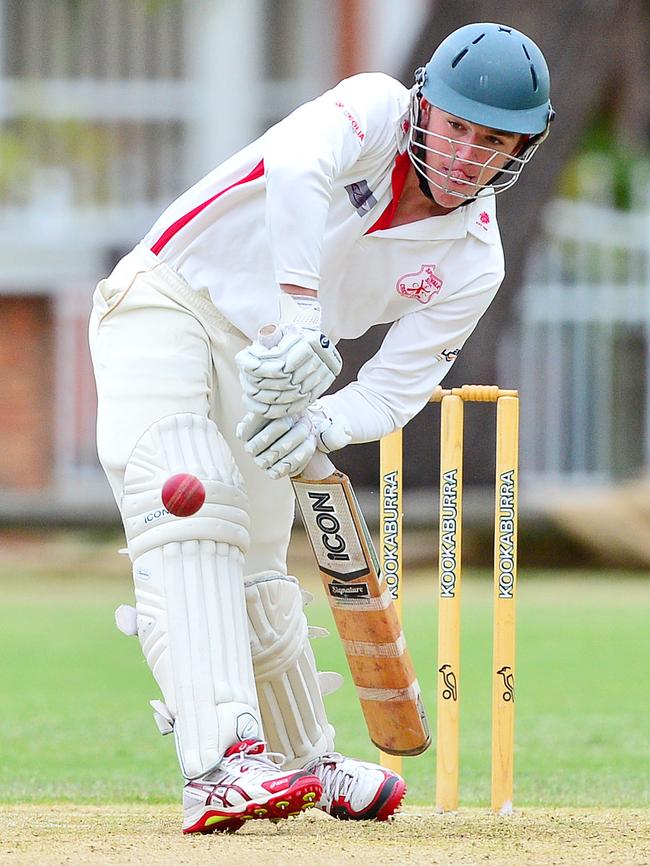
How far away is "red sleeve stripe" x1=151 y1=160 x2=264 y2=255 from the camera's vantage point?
3061 millimetres

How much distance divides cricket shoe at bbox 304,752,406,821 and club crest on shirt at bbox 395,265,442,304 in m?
0.93

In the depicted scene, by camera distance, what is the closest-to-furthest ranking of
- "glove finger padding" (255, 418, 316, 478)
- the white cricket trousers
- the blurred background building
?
"glove finger padding" (255, 418, 316, 478) < the white cricket trousers < the blurred background building

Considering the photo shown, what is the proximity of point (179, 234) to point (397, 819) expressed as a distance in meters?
1.24

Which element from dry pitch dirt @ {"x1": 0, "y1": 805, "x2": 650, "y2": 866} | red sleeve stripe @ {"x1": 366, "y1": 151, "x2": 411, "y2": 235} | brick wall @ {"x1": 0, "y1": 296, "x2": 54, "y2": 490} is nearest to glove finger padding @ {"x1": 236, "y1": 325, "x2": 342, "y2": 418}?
red sleeve stripe @ {"x1": 366, "y1": 151, "x2": 411, "y2": 235}

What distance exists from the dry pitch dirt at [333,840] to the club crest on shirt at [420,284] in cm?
102

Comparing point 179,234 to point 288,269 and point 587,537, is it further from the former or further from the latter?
point 587,537

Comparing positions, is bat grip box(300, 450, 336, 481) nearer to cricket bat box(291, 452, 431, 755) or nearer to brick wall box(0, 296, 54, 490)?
cricket bat box(291, 452, 431, 755)

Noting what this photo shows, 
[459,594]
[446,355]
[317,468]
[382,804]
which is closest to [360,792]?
[382,804]

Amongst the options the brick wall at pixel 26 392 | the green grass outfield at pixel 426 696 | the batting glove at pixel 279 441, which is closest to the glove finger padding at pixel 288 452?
the batting glove at pixel 279 441

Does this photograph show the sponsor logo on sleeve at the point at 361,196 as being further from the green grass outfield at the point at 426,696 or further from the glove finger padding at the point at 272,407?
the green grass outfield at the point at 426,696

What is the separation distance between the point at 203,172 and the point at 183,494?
9.76 metres

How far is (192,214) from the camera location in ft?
10.3

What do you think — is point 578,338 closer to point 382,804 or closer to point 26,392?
point 26,392

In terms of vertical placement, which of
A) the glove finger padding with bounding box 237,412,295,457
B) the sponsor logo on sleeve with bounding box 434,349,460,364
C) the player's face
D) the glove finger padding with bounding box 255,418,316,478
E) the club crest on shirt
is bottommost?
the glove finger padding with bounding box 255,418,316,478
